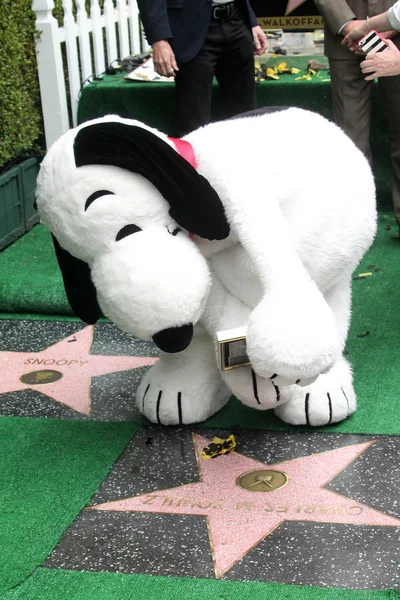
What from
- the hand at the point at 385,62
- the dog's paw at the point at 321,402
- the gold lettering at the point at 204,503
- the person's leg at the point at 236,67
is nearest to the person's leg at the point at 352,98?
the person's leg at the point at 236,67

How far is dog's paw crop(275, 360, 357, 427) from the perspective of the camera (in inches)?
88.7

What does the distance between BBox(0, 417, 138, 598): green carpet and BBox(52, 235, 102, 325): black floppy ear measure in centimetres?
38

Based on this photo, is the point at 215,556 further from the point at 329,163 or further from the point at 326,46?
the point at 326,46

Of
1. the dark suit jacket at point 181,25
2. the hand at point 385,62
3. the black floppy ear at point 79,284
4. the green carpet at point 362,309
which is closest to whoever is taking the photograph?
the black floppy ear at point 79,284

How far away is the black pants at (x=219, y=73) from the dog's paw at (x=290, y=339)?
6.39ft

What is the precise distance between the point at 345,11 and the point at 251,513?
7.80ft

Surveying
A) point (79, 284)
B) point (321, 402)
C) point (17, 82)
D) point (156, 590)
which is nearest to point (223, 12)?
point (17, 82)

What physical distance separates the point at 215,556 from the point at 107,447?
0.59 metres

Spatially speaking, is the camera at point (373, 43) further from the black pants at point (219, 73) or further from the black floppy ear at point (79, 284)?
the black floppy ear at point (79, 284)

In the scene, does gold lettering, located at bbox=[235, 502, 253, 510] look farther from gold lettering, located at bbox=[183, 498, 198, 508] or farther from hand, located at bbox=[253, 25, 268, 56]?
hand, located at bbox=[253, 25, 268, 56]

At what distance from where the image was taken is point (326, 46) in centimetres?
368

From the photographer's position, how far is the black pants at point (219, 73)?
350 cm

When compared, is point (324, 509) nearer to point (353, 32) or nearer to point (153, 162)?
point (153, 162)

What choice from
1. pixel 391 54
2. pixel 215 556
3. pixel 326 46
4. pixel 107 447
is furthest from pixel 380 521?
pixel 326 46
